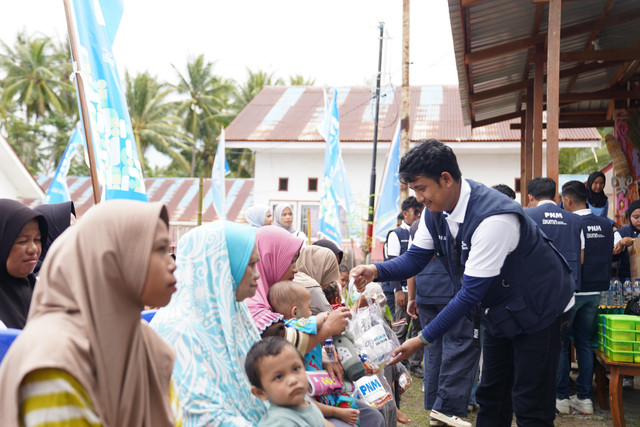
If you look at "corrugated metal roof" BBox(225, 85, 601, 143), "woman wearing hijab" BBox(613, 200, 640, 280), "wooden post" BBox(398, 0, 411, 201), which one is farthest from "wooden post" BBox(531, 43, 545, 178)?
"corrugated metal roof" BBox(225, 85, 601, 143)

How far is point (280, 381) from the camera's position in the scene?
7.65 ft

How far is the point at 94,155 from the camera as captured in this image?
13.5 ft

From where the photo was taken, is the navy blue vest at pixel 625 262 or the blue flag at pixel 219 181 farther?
the blue flag at pixel 219 181

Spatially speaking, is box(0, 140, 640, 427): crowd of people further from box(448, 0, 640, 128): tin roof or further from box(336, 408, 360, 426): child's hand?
box(448, 0, 640, 128): tin roof

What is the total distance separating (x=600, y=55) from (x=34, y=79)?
106ft

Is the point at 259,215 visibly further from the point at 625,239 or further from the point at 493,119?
the point at 493,119

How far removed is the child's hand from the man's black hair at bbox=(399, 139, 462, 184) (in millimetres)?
1244

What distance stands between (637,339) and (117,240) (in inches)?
169

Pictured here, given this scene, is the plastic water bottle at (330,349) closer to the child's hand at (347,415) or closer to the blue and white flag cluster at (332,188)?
the child's hand at (347,415)

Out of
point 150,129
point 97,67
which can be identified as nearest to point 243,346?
point 97,67

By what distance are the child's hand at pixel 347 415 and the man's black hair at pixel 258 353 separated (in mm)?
644

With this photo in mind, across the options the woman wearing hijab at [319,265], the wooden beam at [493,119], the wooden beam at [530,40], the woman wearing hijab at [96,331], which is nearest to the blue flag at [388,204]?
the wooden beam at [493,119]

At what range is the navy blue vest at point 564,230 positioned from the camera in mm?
4988

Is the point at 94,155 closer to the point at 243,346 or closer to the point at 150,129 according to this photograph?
the point at 243,346
